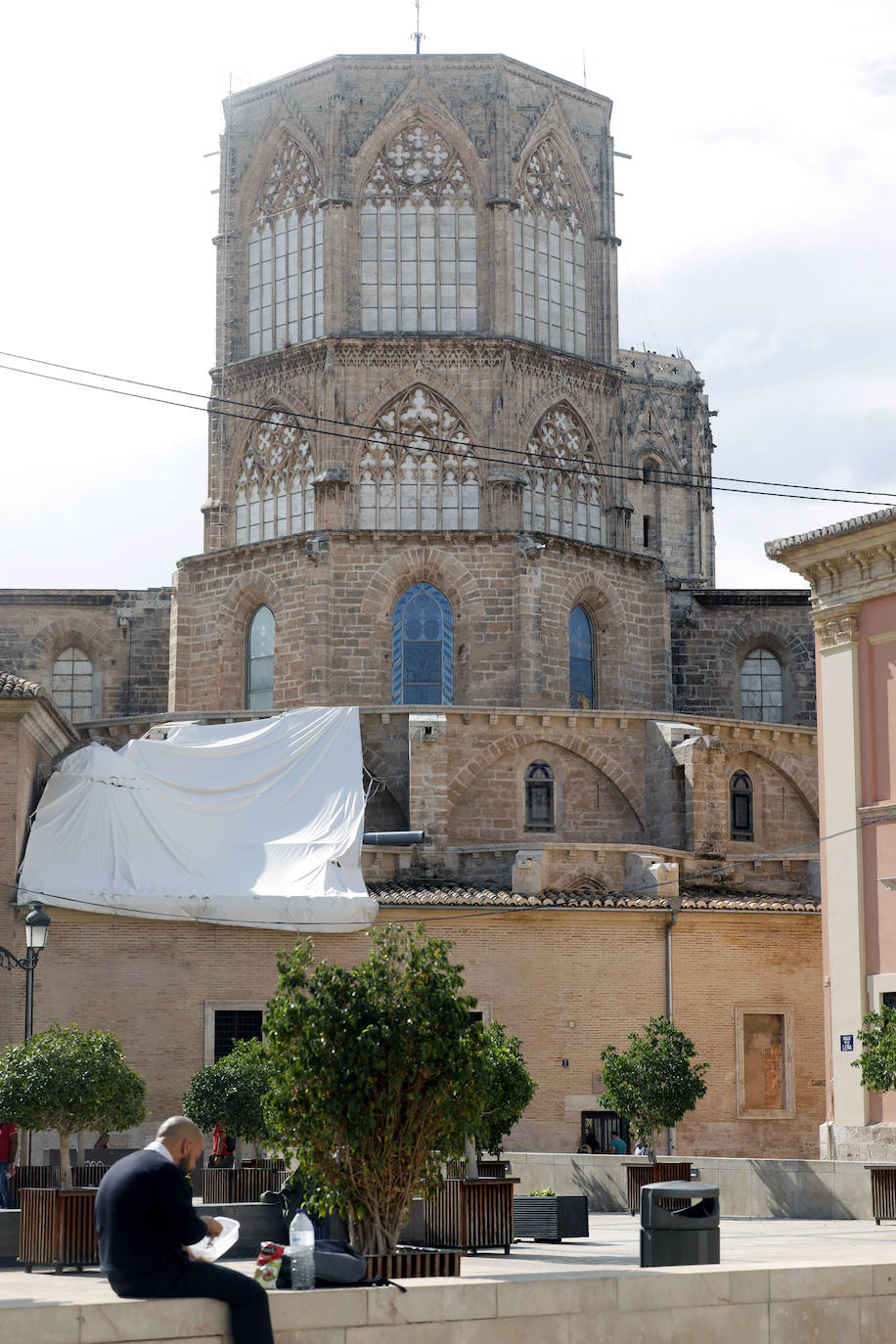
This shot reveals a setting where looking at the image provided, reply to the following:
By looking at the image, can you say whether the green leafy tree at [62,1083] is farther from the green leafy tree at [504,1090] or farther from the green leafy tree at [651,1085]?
the green leafy tree at [651,1085]

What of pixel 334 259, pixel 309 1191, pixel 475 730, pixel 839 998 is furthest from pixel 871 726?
pixel 334 259

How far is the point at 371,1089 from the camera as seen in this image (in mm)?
12570

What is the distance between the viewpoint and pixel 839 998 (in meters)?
27.0

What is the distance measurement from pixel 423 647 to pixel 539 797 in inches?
178

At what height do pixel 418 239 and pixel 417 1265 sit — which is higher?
pixel 418 239

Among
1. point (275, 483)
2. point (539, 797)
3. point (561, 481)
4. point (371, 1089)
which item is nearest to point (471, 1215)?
point (371, 1089)

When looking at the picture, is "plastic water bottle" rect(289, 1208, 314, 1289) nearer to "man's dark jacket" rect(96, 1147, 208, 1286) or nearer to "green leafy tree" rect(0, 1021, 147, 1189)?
"man's dark jacket" rect(96, 1147, 208, 1286)

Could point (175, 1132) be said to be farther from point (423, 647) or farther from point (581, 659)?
point (581, 659)

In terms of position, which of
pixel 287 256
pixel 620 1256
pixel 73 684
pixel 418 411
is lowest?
pixel 620 1256

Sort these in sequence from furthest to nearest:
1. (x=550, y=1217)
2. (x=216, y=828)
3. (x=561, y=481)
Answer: (x=561, y=481) < (x=216, y=828) < (x=550, y=1217)

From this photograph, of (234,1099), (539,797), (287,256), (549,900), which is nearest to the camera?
(234,1099)

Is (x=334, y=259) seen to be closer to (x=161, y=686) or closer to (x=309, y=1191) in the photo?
(x=161, y=686)

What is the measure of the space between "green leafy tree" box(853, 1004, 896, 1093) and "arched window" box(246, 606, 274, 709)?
64.4 ft

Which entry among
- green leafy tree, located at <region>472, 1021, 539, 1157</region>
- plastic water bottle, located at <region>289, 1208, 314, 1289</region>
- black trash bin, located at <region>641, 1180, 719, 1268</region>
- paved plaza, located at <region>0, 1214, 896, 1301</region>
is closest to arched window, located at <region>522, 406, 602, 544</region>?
green leafy tree, located at <region>472, 1021, 539, 1157</region>
